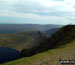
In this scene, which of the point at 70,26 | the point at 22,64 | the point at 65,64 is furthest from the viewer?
the point at 70,26

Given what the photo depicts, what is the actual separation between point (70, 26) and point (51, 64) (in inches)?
6167

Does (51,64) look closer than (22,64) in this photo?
Yes

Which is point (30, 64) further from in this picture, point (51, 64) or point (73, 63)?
point (73, 63)

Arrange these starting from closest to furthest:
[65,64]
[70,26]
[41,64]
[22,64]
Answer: [65,64]
[41,64]
[22,64]
[70,26]

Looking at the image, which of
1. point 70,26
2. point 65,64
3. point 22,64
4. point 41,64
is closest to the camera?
point 65,64

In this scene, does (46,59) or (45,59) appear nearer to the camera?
(46,59)

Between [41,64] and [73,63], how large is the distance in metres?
7.57

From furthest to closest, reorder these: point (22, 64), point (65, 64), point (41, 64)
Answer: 1. point (22, 64)
2. point (41, 64)
3. point (65, 64)

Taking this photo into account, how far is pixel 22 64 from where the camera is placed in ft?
117

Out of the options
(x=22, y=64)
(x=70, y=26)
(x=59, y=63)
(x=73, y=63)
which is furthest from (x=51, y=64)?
(x=70, y=26)

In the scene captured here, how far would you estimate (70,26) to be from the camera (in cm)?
18262

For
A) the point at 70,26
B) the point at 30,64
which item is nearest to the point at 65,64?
the point at 30,64

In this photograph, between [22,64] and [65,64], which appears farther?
[22,64]

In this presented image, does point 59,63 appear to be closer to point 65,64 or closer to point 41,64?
point 65,64
